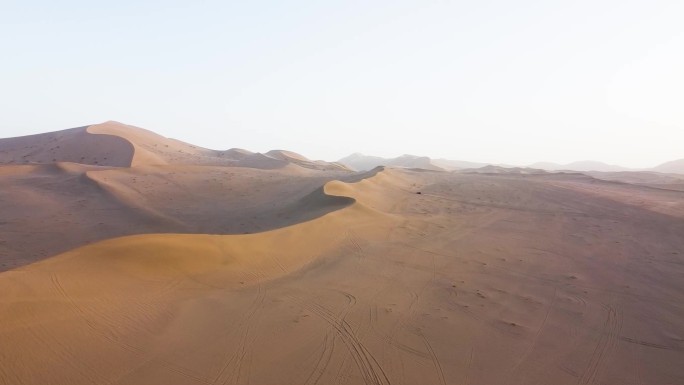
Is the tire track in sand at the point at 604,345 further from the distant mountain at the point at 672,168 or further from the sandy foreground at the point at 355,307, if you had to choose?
the distant mountain at the point at 672,168

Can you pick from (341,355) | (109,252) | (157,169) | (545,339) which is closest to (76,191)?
(157,169)

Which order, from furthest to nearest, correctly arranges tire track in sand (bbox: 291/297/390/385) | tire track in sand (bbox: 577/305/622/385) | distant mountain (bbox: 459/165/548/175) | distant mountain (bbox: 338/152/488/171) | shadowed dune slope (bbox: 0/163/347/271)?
1. distant mountain (bbox: 338/152/488/171)
2. distant mountain (bbox: 459/165/548/175)
3. shadowed dune slope (bbox: 0/163/347/271)
4. tire track in sand (bbox: 577/305/622/385)
5. tire track in sand (bbox: 291/297/390/385)

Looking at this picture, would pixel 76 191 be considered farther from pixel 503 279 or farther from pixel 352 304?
pixel 503 279

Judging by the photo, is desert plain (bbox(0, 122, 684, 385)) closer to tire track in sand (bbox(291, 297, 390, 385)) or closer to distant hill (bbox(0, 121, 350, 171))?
tire track in sand (bbox(291, 297, 390, 385))

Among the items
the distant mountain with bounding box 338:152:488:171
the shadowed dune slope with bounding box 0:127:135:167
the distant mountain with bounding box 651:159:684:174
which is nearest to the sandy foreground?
the shadowed dune slope with bounding box 0:127:135:167

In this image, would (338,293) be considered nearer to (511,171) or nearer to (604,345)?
(604,345)

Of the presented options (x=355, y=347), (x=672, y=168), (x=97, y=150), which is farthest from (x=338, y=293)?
(x=672, y=168)
